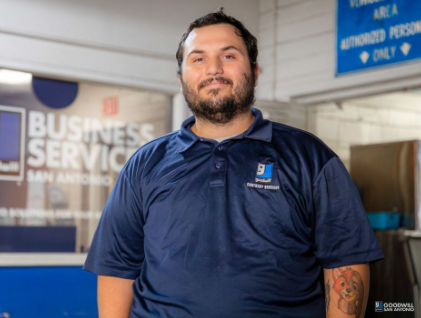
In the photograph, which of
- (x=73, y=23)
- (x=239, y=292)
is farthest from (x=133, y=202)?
(x=73, y=23)

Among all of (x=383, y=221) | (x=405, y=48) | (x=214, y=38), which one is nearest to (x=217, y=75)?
(x=214, y=38)

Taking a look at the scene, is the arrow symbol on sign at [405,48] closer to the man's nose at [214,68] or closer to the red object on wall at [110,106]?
the red object on wall at [110,106]

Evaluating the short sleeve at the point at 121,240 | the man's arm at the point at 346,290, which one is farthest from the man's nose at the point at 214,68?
the man's arm at the point at 346,290

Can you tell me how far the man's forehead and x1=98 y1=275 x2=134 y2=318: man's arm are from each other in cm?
72

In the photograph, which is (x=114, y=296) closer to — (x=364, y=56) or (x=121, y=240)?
(x=121, y=240)

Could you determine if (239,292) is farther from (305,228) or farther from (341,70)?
(341,70)

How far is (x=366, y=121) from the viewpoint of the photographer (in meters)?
5.46

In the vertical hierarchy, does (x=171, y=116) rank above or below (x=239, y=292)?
above

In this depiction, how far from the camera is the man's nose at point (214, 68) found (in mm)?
1830

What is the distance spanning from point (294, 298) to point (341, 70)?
99.7 inches

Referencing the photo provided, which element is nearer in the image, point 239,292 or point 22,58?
point 239,292

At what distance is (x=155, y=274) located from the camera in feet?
5.76

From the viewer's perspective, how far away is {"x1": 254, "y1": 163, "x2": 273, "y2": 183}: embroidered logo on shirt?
5.64 ft

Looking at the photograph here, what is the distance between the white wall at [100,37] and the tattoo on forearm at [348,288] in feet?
8.17
